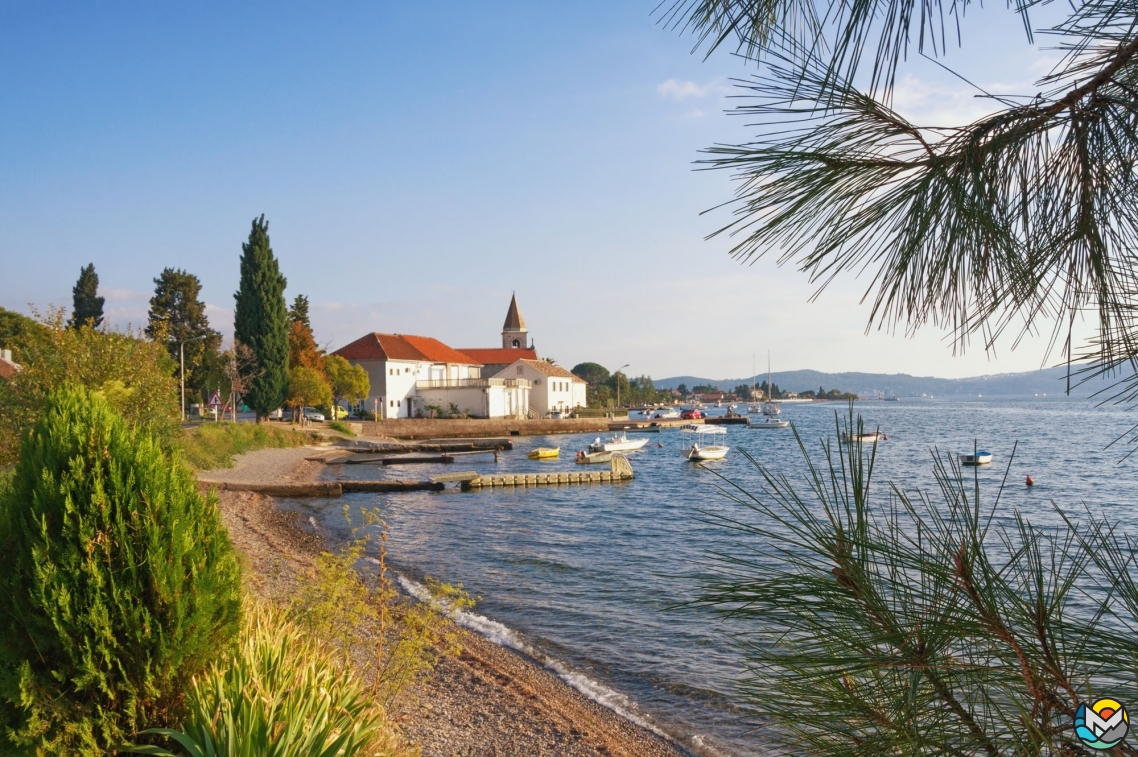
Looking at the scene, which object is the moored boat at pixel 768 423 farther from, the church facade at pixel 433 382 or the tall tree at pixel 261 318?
the tall tree at pixel 261 318

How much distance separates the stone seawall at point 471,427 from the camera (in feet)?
202

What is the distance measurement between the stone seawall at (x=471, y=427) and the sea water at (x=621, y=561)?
1945 cm

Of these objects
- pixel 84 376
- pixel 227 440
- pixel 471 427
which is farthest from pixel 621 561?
pixel 471 427

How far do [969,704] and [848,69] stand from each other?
49.2 inches

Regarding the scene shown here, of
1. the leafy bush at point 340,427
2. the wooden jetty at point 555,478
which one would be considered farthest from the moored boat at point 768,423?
the wooden jetty at point 555,478

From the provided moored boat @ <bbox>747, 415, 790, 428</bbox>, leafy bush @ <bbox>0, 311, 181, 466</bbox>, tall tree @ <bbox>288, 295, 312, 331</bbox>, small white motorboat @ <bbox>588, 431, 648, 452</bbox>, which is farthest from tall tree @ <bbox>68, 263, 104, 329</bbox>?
moored boat @ <bbox>747, 415, 790, 428</bbox>

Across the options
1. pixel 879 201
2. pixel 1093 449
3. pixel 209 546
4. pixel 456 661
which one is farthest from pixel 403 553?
pixel 1093 449

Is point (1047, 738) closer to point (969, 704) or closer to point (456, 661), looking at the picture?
point (969, 704)

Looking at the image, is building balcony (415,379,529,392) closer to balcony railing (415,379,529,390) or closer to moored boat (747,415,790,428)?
balcony railing (415,379,529,390)

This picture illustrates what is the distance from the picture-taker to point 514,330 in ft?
313

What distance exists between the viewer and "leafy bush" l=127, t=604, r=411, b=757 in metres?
4.13

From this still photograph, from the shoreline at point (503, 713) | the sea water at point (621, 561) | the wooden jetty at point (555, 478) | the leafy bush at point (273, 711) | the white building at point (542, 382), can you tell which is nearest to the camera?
the leafy bush at point (273, 711)

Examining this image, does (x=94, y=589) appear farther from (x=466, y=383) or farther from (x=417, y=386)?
(x=417, y=386)

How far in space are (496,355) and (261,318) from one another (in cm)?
4244
